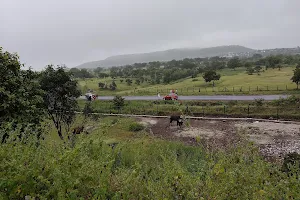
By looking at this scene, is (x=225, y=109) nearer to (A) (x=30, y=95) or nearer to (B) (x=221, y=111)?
(B) (x=221, y=111)

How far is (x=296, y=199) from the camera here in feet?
12.3

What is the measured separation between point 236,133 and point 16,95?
45.2ft

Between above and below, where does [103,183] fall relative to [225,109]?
above

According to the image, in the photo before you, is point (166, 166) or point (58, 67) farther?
point (58, 67)

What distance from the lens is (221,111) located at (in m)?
28.4

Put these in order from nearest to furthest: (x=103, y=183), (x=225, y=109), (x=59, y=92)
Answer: (x=103, y=183) → (x=59, y=92) → (x=225, y=109)

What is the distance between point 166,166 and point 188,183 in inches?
32.3

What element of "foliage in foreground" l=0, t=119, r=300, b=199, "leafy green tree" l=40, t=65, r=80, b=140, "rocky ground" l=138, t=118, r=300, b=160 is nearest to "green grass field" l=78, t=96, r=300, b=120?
"rocky ground" l=138, t=118, r=300, b=160

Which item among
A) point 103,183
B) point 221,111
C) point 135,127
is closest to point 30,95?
point 103,183

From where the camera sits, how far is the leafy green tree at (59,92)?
1698 centimetres

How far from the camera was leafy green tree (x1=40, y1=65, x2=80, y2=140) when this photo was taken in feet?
55.7

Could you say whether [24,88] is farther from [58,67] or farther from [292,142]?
[292,142]

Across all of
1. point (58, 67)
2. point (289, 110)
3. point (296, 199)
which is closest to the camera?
point (296, 199)

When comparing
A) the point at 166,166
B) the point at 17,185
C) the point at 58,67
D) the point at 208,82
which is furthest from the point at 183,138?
the point at 208,82
